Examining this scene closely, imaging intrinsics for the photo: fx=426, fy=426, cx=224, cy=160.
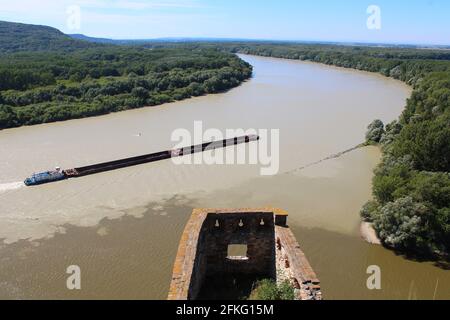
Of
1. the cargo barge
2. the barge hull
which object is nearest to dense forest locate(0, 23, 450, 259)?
the barge hull

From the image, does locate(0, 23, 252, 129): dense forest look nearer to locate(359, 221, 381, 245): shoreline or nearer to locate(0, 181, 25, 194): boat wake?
locate(0, 181, 25, 194): boat wake

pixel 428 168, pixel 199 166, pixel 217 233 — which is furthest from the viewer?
pixel 199 166

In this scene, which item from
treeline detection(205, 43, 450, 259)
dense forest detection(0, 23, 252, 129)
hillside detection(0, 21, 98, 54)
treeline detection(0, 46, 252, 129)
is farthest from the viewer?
hillside detection(0, 21, 98, 54)

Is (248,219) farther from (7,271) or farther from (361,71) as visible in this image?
(361,71)

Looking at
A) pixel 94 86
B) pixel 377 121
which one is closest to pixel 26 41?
pixel 94 86

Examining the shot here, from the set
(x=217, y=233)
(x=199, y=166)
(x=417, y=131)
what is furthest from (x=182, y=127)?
(x=217, y=233)

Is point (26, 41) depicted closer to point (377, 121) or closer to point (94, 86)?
point (94, 86)
